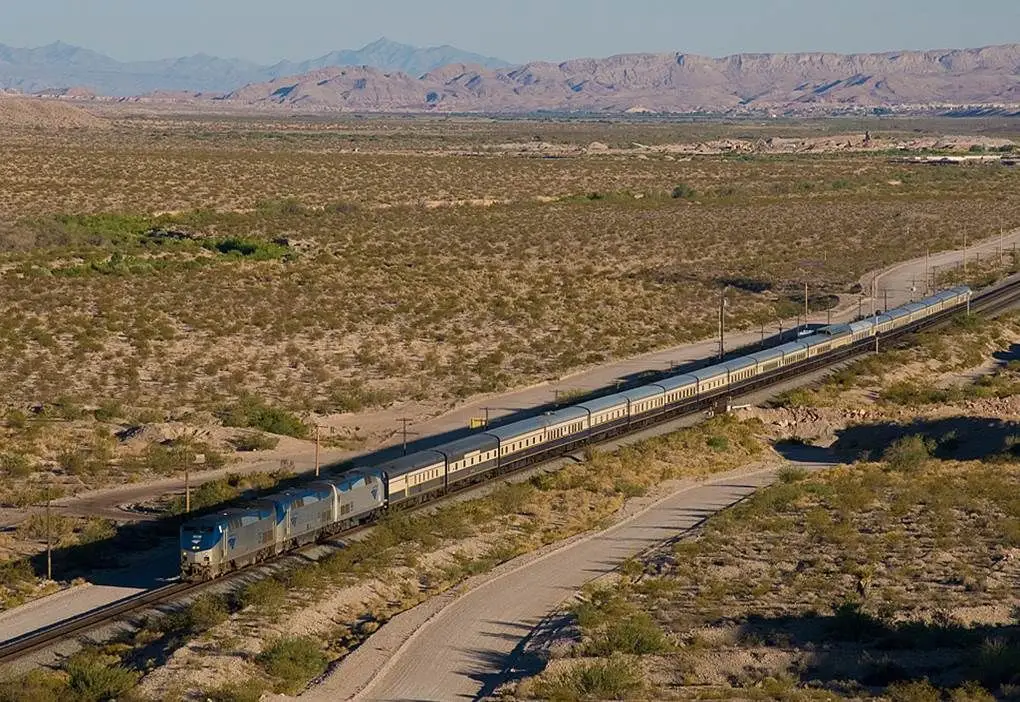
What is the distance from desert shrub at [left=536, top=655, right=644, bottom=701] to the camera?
2647cm

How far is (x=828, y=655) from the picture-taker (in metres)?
28.3

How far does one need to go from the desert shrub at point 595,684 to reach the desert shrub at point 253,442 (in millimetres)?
21578

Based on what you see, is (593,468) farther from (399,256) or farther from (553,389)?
(399,256)


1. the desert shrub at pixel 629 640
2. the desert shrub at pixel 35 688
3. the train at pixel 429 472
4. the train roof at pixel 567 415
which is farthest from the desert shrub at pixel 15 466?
the desert shrub at pixel 629 640

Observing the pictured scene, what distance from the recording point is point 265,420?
4988cm

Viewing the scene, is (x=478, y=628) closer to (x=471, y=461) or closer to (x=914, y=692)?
(x=914, y=692)

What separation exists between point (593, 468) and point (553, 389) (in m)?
13.0

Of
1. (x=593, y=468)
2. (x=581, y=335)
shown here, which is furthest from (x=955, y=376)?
(x=593, y=468)

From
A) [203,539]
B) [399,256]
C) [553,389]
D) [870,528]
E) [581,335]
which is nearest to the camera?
[203,539]

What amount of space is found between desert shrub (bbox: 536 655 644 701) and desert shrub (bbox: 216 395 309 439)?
940 inches

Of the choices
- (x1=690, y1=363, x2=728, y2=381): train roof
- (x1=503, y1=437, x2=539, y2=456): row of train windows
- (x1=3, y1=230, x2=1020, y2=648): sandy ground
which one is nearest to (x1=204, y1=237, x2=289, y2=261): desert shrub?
(x1=3, y1=230, x2=1020, y2=648): sandy ground

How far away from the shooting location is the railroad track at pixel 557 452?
2998cm

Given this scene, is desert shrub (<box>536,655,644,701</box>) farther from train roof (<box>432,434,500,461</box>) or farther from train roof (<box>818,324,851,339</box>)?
train roof (<box>818,324,851,339</box>)

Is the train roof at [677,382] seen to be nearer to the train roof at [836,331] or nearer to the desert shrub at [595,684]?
the train roof at [836,331]
